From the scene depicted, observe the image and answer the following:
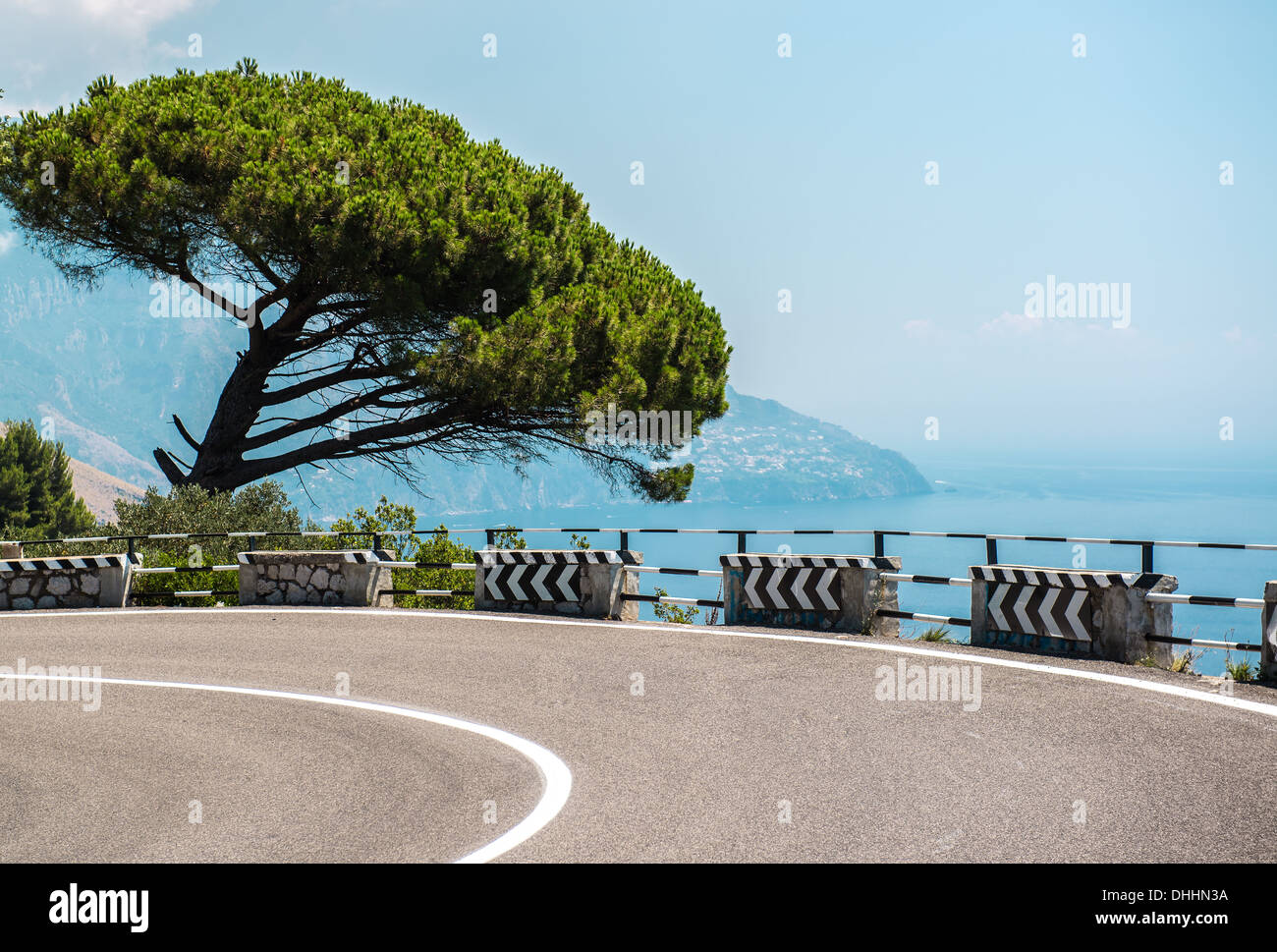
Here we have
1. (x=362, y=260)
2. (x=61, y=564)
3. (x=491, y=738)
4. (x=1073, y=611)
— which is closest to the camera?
(x=491, y=738)

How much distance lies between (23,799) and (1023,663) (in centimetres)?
840

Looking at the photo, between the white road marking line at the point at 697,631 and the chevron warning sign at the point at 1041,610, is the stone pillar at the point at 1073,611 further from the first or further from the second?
the white road marking line at the point at 697,631

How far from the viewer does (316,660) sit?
11.5 metres

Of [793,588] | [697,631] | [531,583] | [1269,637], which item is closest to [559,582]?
[531,583]

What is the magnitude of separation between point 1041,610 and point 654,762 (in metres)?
5.78

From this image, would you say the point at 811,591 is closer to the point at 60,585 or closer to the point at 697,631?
the point at 697,631

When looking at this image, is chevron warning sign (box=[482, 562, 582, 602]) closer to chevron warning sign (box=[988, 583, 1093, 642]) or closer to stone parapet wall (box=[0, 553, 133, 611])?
chevron warning sign (box=[988, 583, 1093, 642])

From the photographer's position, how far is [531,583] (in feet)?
50.9

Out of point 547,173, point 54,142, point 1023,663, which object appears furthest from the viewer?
point 547,173

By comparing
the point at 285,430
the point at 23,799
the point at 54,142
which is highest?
the point at 54,142

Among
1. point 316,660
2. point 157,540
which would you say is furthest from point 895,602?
point 157,540

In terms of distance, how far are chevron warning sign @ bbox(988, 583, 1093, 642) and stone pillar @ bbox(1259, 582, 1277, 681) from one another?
63.7 inches

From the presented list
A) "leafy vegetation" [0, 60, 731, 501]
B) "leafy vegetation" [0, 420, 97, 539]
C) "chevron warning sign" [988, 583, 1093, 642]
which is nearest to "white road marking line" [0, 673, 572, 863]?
"chevron warning sign" [988, 583, 1093, 642]

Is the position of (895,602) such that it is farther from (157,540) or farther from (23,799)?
(157,540)
